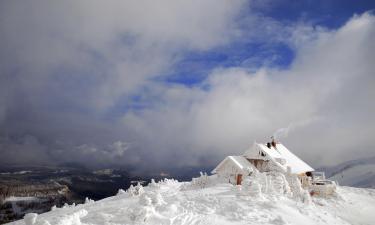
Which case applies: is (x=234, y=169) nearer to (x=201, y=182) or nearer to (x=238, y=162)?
(x=238, y=162)

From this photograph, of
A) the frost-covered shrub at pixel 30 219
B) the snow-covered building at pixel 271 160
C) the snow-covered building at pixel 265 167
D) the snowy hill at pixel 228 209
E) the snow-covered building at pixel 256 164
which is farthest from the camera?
the snow-covered building at pixel 271 160

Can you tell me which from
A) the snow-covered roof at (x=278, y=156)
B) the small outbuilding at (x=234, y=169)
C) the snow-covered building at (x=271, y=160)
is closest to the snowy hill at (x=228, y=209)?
the snow-covered building at (x=271, y=160)

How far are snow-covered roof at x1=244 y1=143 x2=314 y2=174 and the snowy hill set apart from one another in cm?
606

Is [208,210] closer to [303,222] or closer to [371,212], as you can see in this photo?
[303,222]

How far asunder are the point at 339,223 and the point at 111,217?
18.6 metres

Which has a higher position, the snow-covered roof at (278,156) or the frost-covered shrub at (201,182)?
the snow-covered roof at (278,156)

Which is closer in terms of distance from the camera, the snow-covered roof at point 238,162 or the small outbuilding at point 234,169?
the small outbuilding at point 234,169

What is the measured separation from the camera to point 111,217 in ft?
70.9

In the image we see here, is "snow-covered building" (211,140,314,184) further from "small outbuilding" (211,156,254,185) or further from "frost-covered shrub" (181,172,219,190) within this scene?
"frost-covered shrub" (181,172,219,190)

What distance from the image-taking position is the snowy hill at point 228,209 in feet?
70.7

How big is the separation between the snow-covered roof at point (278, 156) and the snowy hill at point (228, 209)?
19.9 ft

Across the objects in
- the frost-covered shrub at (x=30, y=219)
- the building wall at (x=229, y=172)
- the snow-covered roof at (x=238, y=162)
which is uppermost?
the snow-covered roof at (x=238, y=162)

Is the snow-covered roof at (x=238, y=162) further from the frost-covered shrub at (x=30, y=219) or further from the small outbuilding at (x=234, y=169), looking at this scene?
the frost-covered shrub at (x=30, y=219)

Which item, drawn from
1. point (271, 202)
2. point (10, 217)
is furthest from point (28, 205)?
point (271, 202)
